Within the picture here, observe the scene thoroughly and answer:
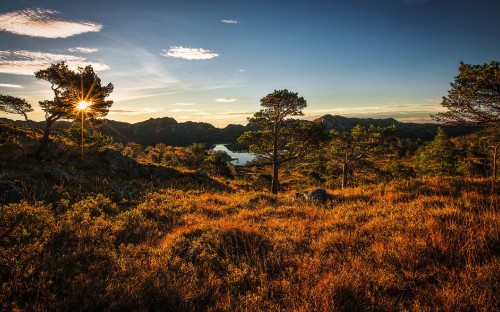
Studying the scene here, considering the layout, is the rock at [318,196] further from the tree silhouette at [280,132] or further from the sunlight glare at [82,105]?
the sunlight glare at [82,105]

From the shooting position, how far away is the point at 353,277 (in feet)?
11.5

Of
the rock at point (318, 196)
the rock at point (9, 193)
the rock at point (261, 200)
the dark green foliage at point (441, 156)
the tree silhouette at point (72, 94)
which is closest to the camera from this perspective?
the rock at point (9, 193)

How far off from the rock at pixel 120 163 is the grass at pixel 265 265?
56.7ft

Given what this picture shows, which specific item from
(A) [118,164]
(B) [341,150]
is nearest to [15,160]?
(A) [118,164]

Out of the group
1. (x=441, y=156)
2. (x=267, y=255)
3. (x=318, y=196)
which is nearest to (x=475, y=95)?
(x=318, y=196)

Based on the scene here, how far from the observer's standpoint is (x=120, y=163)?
2345cm

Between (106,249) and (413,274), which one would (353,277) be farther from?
(106,249)

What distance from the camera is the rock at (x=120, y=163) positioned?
2295 centimetres

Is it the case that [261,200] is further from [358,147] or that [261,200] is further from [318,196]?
[358,147]

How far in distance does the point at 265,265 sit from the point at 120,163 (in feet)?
78.3

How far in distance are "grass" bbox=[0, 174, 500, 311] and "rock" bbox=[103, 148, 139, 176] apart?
17.3 meters

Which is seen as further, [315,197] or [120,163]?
[120,163]

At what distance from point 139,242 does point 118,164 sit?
20.5 metres

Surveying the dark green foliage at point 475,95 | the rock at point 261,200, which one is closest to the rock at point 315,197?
the rock at point 261,200
